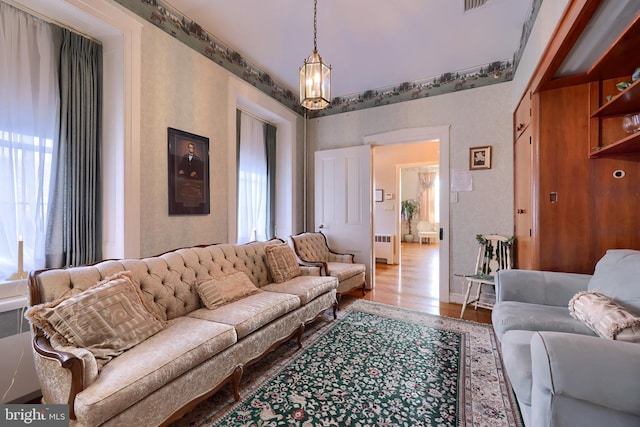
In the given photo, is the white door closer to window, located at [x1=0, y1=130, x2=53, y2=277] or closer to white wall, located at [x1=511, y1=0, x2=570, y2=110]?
white wall, located at [x1=511, y1=0, x2=570, y2=110]

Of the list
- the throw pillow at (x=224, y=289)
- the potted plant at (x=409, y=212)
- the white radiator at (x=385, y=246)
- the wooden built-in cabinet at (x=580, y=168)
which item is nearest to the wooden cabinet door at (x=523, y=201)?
the wooden built-in cabinet at (x=580, y=168)

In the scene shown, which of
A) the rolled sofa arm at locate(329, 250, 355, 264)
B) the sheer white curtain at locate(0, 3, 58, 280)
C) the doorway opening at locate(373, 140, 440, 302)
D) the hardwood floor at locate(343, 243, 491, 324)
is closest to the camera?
the sheer white curtain at locate(0, 3, 58, 280)

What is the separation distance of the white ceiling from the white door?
48.4 inches

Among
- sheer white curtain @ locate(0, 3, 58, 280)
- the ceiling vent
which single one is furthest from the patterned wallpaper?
sheer white curtain @ locate(0, 3, 58, 280)

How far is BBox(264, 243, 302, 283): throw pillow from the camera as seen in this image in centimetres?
283

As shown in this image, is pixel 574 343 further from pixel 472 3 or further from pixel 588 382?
pixel 472 3

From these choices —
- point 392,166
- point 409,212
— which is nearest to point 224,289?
point 392,166

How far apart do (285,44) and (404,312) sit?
3.38 meters

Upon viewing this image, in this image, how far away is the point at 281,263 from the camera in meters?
2.89

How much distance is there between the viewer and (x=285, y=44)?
3098 millimetres

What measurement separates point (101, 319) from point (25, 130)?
153 cm

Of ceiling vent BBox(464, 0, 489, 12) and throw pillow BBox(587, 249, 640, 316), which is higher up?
Result: ceiling vent BBox(464, 0, 489, 12)

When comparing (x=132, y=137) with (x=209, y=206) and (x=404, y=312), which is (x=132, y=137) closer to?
(x=209, y=206)

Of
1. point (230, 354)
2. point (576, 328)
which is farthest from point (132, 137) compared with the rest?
point (576, 328)
